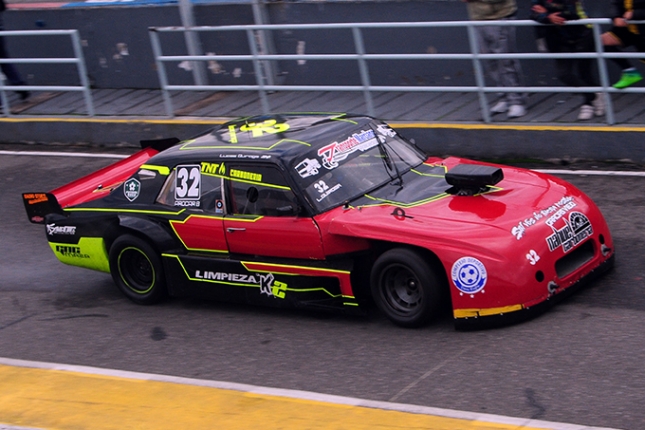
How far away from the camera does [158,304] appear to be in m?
8.06

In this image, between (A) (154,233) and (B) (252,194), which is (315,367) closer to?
(B) (252,194)

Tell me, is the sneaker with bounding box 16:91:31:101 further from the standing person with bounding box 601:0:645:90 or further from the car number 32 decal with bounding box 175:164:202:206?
the standing person with bounding box 601:0:645:90

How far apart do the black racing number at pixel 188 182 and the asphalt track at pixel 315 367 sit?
98 cm

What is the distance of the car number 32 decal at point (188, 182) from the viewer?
7.60 meters

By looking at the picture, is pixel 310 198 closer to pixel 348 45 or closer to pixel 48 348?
pixel 48 348

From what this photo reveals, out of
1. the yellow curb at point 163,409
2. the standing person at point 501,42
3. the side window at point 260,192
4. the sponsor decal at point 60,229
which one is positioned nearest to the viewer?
the yellow curb at point 163,409

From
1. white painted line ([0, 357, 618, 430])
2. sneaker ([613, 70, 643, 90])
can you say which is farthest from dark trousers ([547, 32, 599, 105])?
white painted line ([0, 357, 618, 430])

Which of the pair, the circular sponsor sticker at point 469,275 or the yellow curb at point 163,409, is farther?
the circular sponsor sticker at point 469,275

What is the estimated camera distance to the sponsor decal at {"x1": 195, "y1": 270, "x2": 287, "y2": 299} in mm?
7168

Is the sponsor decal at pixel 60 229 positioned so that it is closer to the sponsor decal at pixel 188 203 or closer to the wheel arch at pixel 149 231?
the wheel arch at pixel 149 231

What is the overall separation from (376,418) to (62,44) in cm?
1179

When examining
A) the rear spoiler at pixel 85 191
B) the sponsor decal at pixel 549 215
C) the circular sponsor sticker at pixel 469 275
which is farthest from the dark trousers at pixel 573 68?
the circular sponsor sticker at pixel 469 275

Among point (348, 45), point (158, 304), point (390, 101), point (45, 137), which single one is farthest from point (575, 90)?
point (45, 137)

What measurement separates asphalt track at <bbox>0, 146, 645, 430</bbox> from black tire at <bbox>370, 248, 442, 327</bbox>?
0.15m
